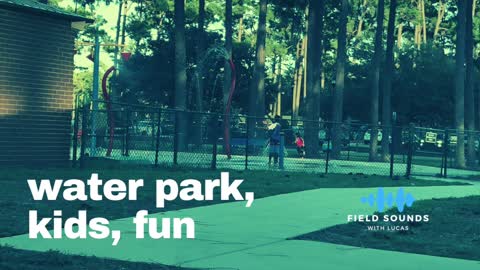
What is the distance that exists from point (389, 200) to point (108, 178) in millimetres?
6258

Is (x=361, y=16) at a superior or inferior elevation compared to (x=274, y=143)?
superior

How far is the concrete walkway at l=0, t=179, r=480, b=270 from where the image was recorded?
9875 mm

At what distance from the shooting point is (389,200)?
18.2m

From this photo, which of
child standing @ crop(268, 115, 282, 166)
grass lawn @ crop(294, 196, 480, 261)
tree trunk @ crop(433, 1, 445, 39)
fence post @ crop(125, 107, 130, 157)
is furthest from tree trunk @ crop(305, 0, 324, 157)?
tree trunk @ crop(433, 1, 445, 39)

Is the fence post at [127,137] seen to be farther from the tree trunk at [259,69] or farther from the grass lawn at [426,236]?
the tree trunk at [259,69]

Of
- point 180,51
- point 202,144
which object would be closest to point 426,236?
point 202,144

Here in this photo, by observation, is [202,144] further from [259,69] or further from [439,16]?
[439,16]

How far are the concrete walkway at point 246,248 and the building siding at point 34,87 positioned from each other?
31.7 feet


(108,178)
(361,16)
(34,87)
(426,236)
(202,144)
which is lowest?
(426,236)

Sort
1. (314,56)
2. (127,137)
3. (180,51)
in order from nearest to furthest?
(127,137) → (180,51) → (314,56)

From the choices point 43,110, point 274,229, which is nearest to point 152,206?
point 274,229

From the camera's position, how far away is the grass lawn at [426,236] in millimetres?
11422

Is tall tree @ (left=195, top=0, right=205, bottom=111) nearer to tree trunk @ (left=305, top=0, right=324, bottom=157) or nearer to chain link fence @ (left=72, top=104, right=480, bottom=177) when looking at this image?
tree trunk @ (left=305, top=0, right=324, bottom=157)

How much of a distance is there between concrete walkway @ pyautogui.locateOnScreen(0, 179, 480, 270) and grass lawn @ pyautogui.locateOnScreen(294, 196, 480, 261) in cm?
37
